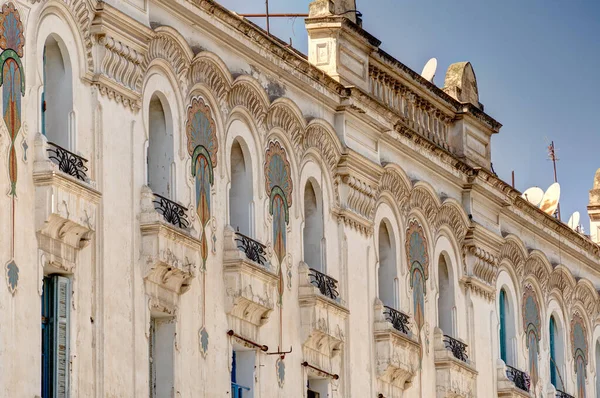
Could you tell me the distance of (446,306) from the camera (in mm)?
42562

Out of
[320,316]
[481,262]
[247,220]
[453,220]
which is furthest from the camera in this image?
[481,262]

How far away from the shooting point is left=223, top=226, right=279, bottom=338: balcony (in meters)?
33.6

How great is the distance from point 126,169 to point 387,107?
9568mm

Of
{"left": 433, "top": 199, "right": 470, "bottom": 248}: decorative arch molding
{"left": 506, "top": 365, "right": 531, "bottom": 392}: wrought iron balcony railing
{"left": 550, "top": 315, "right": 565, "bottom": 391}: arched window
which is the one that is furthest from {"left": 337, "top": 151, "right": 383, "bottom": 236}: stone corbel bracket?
{"left": 550, "top": 315, "right": 565, "bottom": 391}: arched window

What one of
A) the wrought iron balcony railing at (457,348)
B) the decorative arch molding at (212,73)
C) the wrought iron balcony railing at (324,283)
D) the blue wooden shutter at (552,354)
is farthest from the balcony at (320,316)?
the blue wooden shutter at (552,354)

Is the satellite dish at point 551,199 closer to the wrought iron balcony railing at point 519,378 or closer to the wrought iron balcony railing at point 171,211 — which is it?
the wrought iron balcony railing at point 519,378

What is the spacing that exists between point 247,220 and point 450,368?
7.76 metres

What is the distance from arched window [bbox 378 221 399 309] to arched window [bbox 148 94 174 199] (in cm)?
823

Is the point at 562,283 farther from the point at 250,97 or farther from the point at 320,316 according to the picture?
the point at 250,97

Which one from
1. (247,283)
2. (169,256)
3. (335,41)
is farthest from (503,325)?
(169,256)

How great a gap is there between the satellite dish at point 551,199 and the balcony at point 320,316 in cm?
1306

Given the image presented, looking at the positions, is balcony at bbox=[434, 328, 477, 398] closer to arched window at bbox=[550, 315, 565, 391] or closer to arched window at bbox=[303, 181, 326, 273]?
arched window at bbox=[303, 181, 326, 273]

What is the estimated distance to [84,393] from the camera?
29375mm

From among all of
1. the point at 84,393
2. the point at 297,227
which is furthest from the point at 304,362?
→ the point at 84,393
